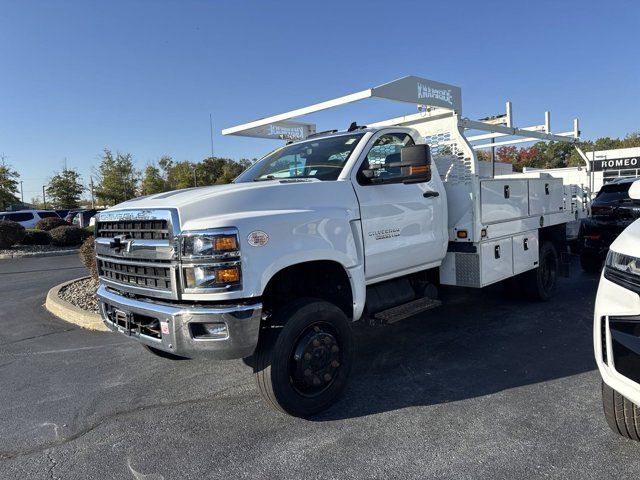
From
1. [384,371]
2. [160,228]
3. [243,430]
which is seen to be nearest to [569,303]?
[384,371]

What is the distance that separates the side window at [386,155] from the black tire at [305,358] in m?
1.29

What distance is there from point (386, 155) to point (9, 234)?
1608 cm

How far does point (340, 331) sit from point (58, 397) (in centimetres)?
253

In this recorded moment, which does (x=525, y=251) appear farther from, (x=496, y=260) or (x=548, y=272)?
(x=548, y=272)

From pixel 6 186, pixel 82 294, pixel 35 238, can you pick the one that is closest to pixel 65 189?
pixel 6 186

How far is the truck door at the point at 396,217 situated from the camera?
3996 mm

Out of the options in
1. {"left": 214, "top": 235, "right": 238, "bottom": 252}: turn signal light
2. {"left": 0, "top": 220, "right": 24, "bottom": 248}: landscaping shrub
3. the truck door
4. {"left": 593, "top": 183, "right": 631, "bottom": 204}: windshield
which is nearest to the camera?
{"left": 214, "top": 235, "right": 238, "bottom": 252}: turn signal light

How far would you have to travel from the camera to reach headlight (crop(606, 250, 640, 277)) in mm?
2541

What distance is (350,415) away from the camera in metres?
3.49

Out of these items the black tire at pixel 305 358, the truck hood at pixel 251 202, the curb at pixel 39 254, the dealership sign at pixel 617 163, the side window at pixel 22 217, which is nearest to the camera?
the truck hood at pixel 251 202

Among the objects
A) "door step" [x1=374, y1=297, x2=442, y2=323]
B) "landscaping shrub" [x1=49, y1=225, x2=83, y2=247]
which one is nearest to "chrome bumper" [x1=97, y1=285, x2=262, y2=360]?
"door step" [x1=374, y1=297, x2=442, y2=323]

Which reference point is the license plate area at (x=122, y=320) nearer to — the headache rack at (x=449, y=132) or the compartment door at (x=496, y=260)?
the headache rack at (x=449, y=132)

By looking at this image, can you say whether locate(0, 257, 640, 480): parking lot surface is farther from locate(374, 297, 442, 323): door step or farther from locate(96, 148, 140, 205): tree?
locate(96, 148, 140, 205): tree

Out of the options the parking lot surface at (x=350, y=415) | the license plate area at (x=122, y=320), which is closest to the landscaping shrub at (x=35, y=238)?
the parking lot surface at (x=350, y=415)
